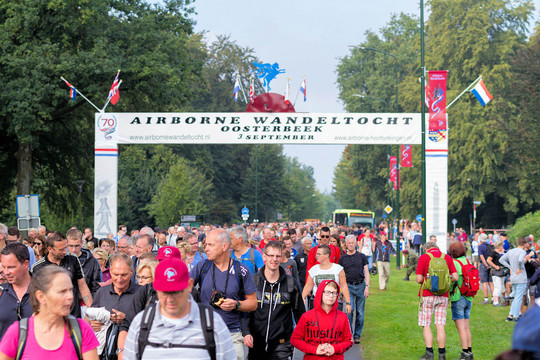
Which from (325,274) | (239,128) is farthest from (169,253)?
(239,128)

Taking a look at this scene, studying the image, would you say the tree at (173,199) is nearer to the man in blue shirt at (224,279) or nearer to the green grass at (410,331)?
the green grass at (410,331)

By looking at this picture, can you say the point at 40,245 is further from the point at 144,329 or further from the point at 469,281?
the point at 144,329

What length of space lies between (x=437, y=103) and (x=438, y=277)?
38.7ft

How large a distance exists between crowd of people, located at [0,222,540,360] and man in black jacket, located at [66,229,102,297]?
1 centimetres

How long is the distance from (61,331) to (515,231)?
1250 inches

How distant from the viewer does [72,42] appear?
30.1 meters

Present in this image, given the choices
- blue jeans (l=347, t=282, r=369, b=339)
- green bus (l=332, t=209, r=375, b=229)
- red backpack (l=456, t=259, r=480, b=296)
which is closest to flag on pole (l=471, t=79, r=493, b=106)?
blue jeans (l=347, t=282, r=369, b=339)

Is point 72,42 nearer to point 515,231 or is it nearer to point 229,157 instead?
point 515,231

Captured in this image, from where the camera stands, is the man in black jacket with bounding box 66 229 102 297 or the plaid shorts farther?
the plaid shorts

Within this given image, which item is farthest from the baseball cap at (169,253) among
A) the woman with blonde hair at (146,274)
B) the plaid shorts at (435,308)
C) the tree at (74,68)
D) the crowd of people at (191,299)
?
the tree at (74,68)

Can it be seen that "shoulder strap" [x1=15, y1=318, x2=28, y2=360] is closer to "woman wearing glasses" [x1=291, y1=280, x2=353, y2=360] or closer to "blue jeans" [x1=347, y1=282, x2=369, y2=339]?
"woman wearing glasses" [x1=291, y1=280, x2=353, y2=360]

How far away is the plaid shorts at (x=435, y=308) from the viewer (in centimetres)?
1088

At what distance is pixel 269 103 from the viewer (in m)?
23.6

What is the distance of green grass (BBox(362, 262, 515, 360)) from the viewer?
1212cm
